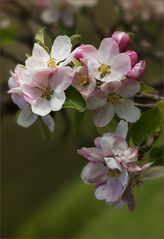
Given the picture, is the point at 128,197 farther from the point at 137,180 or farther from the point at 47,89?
the point at 47,89

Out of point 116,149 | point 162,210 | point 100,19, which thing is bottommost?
point 162,210

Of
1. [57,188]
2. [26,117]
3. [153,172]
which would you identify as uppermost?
[26,117]

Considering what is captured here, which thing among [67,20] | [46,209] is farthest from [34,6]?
[46,209]

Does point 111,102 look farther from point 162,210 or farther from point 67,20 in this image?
point 162,210

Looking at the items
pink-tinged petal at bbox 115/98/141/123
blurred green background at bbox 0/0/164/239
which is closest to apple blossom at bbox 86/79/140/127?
pink-tinged petal at bbox 115/98/141/123

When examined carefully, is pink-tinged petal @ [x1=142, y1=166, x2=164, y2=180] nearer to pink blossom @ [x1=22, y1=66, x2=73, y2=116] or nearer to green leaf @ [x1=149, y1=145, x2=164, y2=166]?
green leaf @ [x1=149, y1=145, x2=164, y2=166]

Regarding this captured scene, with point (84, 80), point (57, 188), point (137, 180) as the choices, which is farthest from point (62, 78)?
point (57, 188)

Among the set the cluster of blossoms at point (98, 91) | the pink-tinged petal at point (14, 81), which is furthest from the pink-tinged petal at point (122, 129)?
the pink-tinged petal at point (14, 81)

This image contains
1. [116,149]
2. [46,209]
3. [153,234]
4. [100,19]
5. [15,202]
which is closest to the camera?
[116,149]
